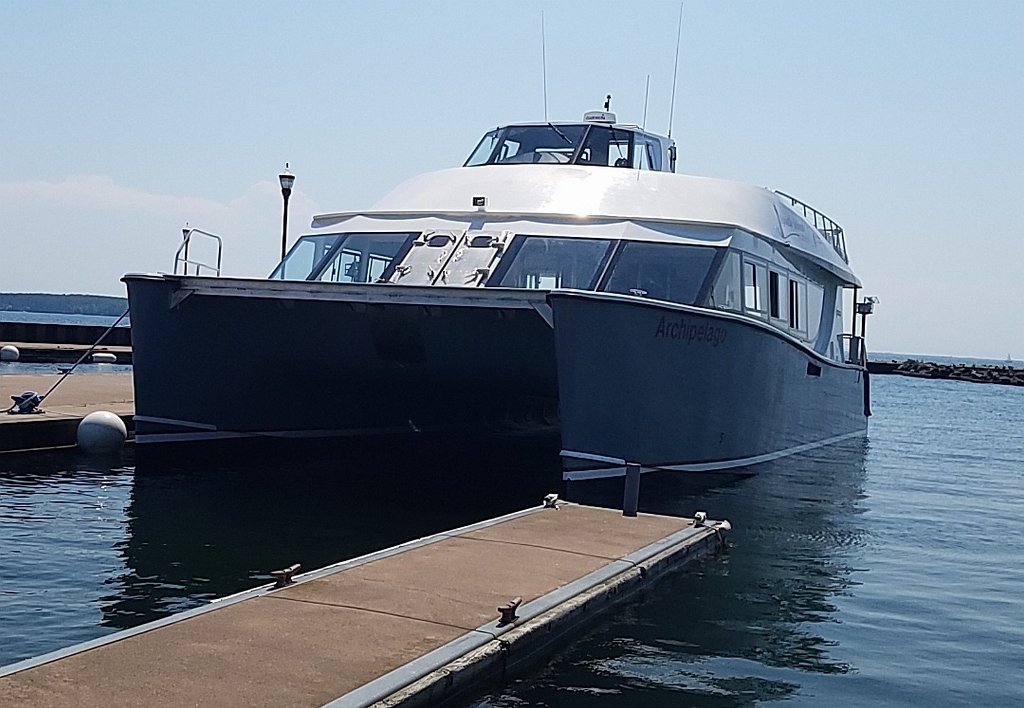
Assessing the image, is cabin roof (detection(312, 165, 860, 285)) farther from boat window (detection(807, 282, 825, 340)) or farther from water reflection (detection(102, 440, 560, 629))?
water reflection (detection(102, 440, 560, 629))

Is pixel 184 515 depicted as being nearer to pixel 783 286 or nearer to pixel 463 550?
pixel 463 550

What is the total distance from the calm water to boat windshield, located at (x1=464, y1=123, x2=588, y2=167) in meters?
3.88

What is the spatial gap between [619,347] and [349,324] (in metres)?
3.56

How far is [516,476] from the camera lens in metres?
14.3

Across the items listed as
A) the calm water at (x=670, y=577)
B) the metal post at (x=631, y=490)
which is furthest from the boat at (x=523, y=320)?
the metal post at (x=631, y=490)

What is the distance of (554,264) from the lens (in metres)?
12.6

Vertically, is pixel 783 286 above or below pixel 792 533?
above

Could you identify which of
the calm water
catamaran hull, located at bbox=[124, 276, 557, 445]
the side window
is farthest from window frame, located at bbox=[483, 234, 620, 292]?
the side window

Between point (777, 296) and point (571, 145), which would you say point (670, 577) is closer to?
point (777, 296)

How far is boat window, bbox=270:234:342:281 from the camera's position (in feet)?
46.0

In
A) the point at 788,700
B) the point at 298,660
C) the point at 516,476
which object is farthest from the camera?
the point at 516,476

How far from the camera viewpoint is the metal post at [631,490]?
9711mm

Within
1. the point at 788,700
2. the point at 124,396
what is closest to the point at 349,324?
the point at 124,396

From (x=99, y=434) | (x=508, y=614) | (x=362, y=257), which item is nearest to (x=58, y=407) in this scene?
(x=99, y=434)
